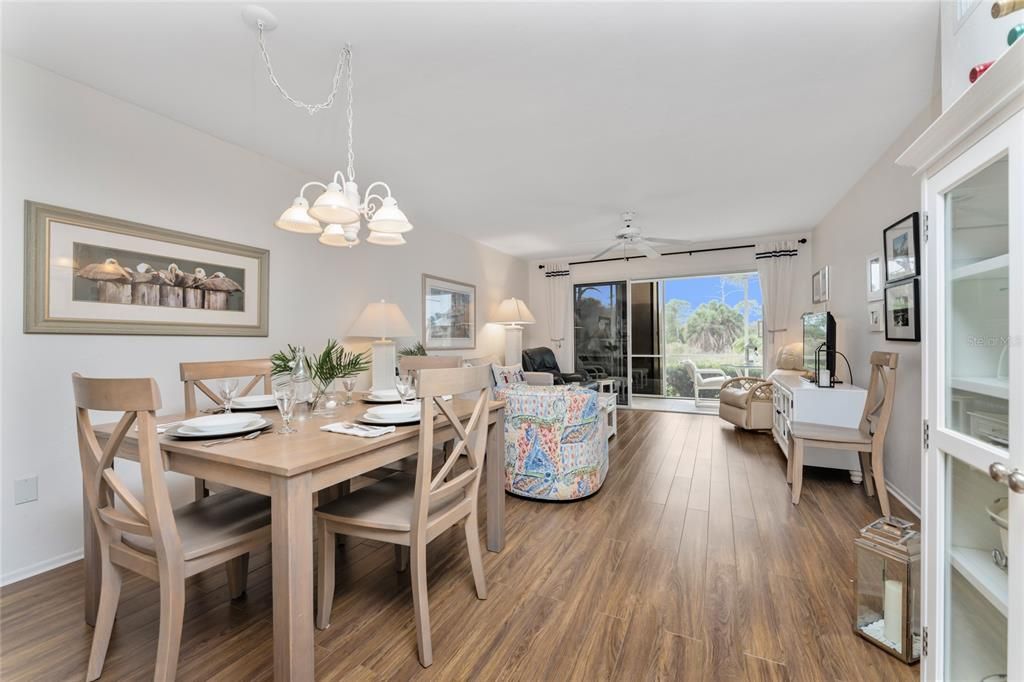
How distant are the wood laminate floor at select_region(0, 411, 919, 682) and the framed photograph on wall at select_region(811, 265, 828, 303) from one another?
8.52ft

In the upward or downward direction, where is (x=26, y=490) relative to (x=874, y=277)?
downward

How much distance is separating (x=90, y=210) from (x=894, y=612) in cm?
401

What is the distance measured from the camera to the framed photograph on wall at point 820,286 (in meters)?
4.35

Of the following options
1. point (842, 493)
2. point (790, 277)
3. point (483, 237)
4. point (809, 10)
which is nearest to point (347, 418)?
point (809, 10)

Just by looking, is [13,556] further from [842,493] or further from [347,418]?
[842,493]

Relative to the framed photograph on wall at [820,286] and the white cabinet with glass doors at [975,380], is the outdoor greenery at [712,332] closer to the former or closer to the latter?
the framed photograph on wall at [820,286]

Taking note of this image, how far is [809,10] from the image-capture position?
5.26 feet

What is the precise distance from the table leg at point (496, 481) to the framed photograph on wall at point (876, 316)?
292 cm

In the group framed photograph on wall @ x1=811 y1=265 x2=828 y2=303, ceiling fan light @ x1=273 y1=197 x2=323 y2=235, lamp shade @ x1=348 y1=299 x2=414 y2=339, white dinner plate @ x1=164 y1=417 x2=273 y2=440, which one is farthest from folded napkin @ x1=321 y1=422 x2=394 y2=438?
framed photograph on wall @ x1=811 y1=265 x2=828 y2=303

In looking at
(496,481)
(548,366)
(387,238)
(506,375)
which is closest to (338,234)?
(387,238)

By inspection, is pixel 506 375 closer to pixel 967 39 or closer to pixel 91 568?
pixel 91 568

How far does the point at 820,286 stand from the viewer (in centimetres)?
453

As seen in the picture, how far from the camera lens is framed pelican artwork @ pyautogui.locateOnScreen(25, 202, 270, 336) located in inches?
78.3

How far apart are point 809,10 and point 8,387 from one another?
385 centimetres
